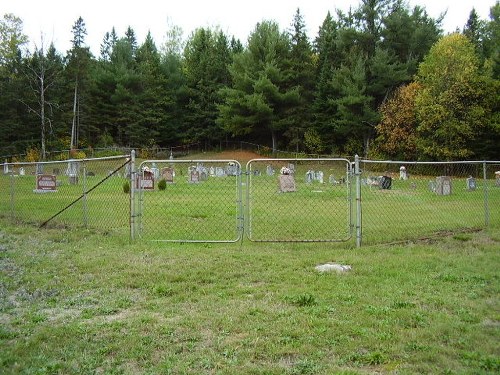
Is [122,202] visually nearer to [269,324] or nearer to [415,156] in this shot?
[269,324]

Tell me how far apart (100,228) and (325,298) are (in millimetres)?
6846

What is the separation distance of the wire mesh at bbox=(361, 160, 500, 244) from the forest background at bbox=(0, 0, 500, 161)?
16403 millimetres

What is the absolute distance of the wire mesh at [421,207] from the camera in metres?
10.2

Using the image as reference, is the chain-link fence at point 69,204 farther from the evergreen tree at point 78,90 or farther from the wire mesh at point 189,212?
the evergreen tree at point 78,90

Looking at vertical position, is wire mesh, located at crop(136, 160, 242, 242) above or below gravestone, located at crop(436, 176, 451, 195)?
below

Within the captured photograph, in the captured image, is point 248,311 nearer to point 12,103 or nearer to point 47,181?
point 47,181

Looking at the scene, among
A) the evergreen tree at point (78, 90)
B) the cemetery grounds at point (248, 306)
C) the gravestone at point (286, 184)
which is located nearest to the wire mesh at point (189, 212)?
the cemetery grounds at point (248, 306)

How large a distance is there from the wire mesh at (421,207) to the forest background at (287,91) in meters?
16.4

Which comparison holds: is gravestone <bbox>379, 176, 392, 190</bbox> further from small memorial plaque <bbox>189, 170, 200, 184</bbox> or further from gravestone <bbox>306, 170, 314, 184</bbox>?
small memorial plaque <bbox>189, 170, 200, 184</bbox>

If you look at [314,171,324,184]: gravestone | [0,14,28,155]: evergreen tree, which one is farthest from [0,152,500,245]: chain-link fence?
[0,14,28,155]: evergreen tree

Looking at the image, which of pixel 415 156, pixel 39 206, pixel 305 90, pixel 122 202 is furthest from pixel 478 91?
pixel 39 206

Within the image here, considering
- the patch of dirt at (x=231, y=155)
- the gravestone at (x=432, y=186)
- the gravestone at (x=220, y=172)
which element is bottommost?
the gravestone at (x=432, y=186)

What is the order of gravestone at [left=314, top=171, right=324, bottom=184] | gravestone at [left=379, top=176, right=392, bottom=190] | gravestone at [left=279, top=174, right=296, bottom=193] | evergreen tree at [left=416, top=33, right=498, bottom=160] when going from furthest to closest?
evergreen tree at [left=416, top=33, right=498, bottom=160] < gravestone at [left=314, top=171, right=324, bottom=184] < gravestone at [left=279, top=174, right=296, bottom=193] < gravestone at [left=379, top=176, right=392, bottom=190]

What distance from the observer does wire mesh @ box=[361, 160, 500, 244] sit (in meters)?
10.2
